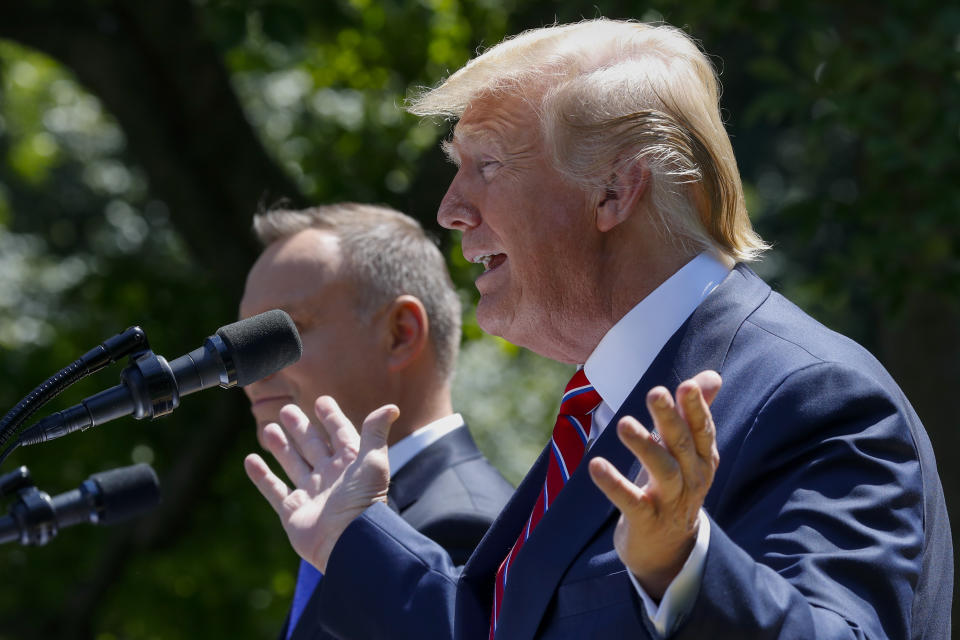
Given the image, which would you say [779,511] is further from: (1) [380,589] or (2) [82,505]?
(2) [82,505]

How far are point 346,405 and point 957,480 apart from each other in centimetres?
256

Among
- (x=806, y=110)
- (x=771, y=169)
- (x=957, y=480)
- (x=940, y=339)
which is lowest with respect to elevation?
(x=771, y=169)

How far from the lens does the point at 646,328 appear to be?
6.51 ft

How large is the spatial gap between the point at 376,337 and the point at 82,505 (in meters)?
1.01

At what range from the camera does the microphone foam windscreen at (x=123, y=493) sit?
246 centimetres

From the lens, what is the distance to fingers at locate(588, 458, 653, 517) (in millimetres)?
1357

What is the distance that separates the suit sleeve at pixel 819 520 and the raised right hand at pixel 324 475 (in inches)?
28.0

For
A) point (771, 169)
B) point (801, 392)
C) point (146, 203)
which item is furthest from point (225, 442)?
point (771, 169)

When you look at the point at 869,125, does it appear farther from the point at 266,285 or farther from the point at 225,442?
the point at 225,442

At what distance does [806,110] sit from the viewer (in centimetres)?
455

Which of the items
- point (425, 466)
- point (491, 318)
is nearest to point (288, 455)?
point (491, 318)

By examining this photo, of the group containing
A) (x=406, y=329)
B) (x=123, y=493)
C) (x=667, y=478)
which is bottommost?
(x=406, y=329)

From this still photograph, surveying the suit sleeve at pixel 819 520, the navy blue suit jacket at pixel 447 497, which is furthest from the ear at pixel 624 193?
the navy blue suit jacket at pixel 447 497

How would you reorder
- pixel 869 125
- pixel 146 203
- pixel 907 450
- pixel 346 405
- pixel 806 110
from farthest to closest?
1. pixel 146 203
2. pixel 806 110
3. pixel 869 125
4. pixel 346 405
5. pixel 907 450
